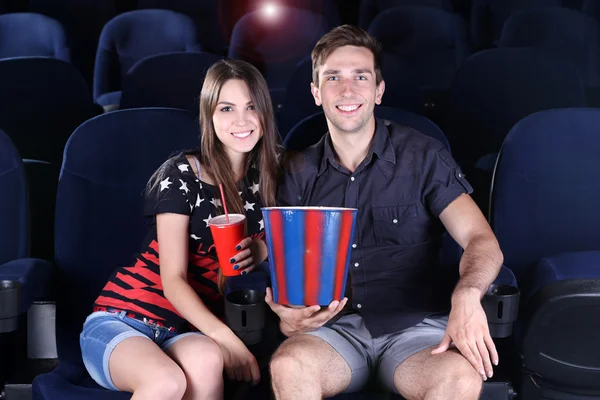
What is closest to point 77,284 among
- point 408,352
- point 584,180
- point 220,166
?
point 220,166

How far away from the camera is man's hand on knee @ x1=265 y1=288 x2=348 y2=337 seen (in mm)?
837

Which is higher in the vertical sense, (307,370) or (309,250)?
(309,250)

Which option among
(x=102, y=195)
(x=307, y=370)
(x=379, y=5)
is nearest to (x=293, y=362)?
(x=307, y=370)

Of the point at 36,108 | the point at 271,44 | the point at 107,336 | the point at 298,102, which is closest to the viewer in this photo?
the point at 107,336

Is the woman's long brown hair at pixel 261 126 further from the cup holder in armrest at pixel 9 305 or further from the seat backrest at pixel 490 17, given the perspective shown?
the seat backrest at pixel 490 17

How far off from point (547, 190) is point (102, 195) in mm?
756

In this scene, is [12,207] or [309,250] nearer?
[309,250]

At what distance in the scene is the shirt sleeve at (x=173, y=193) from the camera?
1051 mm

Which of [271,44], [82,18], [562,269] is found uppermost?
[82,18]

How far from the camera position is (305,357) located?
0.92 m

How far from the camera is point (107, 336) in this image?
987 millimetres

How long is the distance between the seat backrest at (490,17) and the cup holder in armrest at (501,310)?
6.64 ft

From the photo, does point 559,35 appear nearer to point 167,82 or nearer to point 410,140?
point 167,82

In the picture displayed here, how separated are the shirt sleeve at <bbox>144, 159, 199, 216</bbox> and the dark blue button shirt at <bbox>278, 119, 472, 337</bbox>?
197mm
